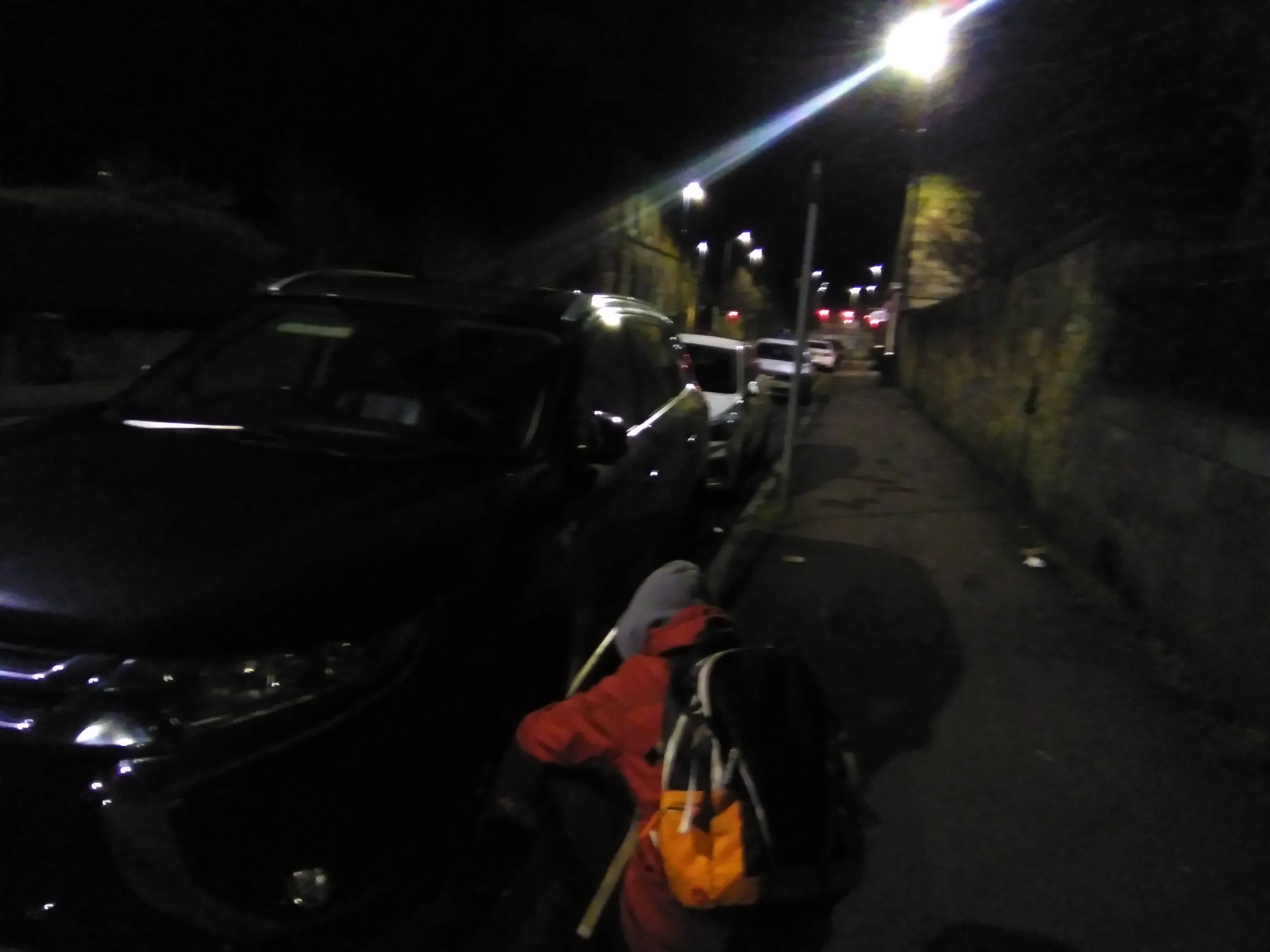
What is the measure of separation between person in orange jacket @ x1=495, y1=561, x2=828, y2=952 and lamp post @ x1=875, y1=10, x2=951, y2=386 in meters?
8.06

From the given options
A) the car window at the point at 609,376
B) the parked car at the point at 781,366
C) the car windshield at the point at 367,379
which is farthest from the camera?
the parked car at the point at 781,366

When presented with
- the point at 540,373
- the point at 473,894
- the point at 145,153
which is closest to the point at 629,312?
the point at 540,373

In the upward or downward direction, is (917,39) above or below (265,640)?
above

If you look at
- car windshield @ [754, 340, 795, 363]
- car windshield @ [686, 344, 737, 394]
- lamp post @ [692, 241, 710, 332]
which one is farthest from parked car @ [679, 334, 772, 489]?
lamp post @ [692, 241, 710, 332]

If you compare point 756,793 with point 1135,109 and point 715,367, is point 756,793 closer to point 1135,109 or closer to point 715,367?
point 715,367

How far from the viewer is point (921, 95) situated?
2184 centimetres

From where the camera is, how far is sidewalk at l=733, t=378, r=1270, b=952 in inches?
143

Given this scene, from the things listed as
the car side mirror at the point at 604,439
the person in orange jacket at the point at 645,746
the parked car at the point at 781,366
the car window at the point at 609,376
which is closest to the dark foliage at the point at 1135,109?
the car window at the point at 609,376

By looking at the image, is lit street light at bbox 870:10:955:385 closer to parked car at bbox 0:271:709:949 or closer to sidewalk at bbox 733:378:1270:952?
sidewalk at bbox 733:378:1270:952

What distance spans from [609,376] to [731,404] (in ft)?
19.6

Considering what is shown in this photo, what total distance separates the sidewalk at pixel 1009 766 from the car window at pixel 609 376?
1724 millimetres

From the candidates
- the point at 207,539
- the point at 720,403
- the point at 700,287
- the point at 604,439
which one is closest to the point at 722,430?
the point at 720,403

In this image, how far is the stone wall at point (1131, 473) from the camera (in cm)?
537

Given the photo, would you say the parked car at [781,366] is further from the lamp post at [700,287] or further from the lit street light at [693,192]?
the lamp post at [700,287]
